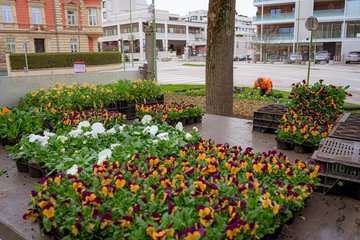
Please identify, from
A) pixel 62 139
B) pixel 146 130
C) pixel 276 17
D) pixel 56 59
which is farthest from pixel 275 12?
pixel 62 139

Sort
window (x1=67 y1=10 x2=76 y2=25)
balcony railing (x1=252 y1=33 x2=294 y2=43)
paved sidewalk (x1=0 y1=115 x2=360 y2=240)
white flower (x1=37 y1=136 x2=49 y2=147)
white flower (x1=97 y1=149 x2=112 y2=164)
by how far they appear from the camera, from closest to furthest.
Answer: paved sidewalk (x1=0 y1=115 x2=360 y2=240) → white flower (x1=97 y1=149 x2=112 y2=164) → white flower (x1=37 y1=136 x2=49 y2=147) → window (x1=67 y1=10 x2=76 y2=25) → balcony railing (x1=252 y1=33 x2=294 y2=43)

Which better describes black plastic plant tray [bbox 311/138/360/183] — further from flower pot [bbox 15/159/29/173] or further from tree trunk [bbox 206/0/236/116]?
tree trunk [bbox 206/0/236/116]

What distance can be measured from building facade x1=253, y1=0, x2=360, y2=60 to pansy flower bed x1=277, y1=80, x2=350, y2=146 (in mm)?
40045

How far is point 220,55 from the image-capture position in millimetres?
8102

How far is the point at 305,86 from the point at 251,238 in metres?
4.11

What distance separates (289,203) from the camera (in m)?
3.05

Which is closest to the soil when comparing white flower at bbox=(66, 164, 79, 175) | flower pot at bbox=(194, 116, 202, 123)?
flower pot at bbox=(194, 116, 202, 123)

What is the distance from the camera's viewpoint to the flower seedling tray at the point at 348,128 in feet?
15.1

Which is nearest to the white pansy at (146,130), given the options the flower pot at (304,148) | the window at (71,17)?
the flower pot at (304,148)

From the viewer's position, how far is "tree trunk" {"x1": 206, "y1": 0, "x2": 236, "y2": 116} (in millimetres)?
7855

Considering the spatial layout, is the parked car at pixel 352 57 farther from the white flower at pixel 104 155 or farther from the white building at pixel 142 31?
the white flower at pixel 104 155

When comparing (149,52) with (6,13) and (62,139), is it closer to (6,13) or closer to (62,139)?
(62,139)

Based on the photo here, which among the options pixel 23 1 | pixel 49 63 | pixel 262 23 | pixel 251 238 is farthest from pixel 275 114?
pixel 262 23

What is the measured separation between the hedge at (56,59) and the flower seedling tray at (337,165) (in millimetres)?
31769
